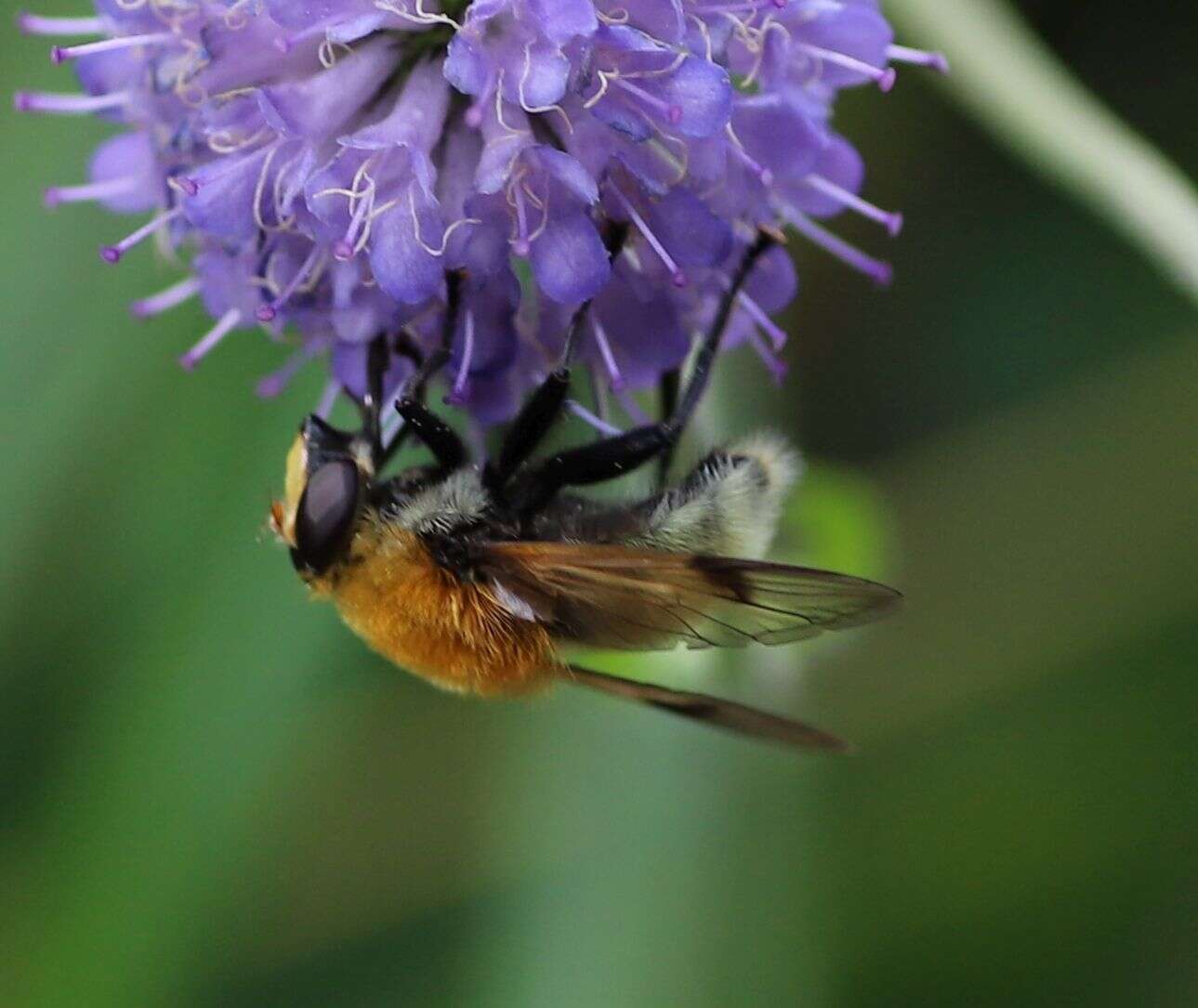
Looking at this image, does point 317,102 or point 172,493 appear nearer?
point 317,102

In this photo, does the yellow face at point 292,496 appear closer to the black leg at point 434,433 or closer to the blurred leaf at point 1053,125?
the black leg at point 434,433

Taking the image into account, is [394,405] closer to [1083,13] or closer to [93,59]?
[93,59]

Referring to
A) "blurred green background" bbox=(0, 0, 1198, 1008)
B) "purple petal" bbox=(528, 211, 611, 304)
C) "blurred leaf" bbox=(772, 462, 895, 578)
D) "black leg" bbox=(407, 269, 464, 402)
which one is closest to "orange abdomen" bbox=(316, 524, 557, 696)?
"black leg" bbox=(407, 269, 464, 402)

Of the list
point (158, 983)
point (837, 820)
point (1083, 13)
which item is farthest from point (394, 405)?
point (1083, 13)

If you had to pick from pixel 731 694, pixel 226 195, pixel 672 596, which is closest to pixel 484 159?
pixel 226 195

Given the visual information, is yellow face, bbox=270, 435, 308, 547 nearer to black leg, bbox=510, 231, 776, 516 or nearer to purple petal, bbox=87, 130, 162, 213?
black leg, bbox=510, 231, 776, 516

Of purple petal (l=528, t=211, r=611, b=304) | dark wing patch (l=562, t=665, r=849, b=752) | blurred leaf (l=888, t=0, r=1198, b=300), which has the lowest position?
dark wing patch (l=562, t=665, r=849, b=752)

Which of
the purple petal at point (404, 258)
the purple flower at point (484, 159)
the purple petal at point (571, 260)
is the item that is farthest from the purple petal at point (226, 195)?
the purple petal at point (571, 260)
